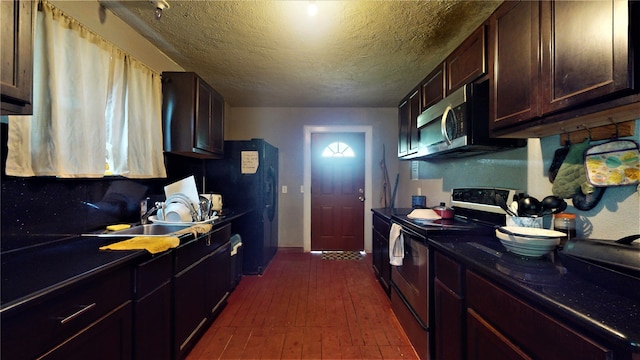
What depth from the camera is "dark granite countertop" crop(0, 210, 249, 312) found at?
2.51 ft

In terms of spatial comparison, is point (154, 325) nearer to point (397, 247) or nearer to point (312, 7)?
point (397, 247)

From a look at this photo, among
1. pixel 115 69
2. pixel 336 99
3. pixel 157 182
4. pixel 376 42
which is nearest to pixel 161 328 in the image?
pixel 157 182

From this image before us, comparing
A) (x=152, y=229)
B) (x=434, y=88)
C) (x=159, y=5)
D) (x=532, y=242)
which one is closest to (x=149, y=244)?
(x=152, y=229)

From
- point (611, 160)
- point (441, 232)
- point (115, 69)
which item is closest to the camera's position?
point (611, 160)

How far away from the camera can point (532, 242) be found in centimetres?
108

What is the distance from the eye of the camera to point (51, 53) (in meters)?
1.30

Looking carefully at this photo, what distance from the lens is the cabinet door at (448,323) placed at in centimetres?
123

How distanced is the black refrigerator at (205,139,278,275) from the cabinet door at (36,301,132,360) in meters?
1.94

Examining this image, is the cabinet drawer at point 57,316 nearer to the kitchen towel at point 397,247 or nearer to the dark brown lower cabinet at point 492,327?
the dark brown lower cabinet at point 492,327

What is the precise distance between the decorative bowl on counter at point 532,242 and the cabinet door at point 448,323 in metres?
0.36

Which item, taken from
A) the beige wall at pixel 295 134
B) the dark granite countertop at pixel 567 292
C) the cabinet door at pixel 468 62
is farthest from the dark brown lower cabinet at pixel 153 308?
the beige wall at pixel 295 134

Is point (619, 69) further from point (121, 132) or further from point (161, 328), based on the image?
point (121, 132)

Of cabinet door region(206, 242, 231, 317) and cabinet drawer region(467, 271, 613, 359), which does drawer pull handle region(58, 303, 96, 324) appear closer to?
cabinet door region(206, 242, 231, 317)

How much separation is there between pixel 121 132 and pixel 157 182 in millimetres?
587
